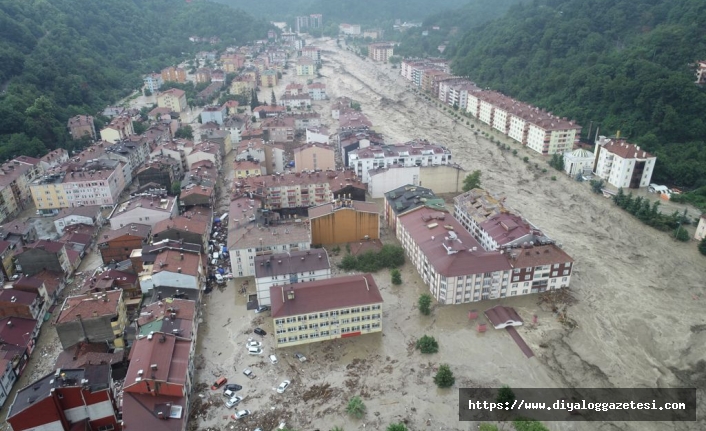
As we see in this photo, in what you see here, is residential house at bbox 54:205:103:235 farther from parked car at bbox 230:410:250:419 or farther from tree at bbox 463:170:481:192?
tree at bbox 463:170:481:192

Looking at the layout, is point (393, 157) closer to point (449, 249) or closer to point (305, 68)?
point (449, 249)

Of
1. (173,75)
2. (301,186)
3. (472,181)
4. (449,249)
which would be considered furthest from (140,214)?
(173,75)

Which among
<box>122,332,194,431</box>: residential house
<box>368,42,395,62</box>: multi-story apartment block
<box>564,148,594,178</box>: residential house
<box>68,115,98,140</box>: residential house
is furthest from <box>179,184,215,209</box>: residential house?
<box>368,42,395,62</box>: multi-story apartment block

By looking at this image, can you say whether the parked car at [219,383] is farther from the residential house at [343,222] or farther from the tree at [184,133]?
the tree at [184,133]

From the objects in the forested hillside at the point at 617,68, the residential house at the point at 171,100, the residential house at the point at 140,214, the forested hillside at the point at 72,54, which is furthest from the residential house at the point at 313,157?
the residential house at the point at 171,100

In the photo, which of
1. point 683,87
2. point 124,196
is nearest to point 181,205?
point 124,196

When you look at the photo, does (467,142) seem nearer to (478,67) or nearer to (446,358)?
(478,67)
